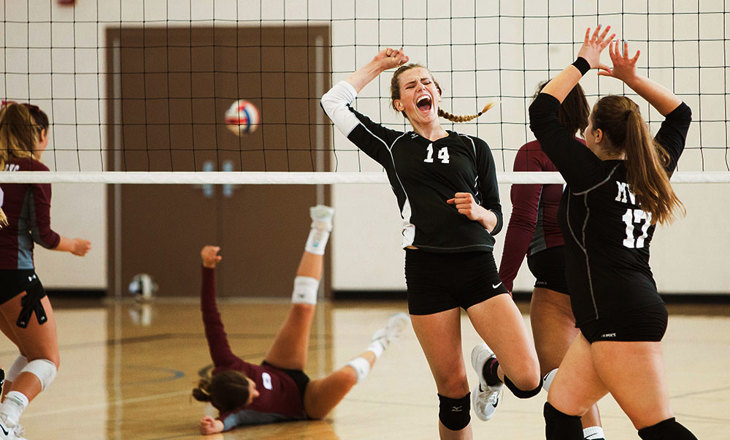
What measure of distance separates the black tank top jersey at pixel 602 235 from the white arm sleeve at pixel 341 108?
91 cm

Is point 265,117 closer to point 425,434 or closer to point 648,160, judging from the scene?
point 425,434

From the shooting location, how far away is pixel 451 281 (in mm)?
3402

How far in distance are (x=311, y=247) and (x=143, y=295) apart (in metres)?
5.86

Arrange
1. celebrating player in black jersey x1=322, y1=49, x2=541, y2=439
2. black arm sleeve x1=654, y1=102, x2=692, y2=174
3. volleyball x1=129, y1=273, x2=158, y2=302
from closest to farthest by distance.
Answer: black arm sleeve x1=654, y1=102, x2=692, y2=174 < celebrating player in black jersey x1=322, y1=49, x2=541, y2=439 < volleyball x1=129, y1=273, x2=158, y2=302

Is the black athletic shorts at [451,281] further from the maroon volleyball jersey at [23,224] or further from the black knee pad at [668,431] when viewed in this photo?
the maroon volleyball jersey at [23,224]

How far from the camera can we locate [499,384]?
13.0ft

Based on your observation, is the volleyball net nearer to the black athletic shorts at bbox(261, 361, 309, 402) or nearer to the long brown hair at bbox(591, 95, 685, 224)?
the black athletic shorts at bbox(261, 361, 309, 402)

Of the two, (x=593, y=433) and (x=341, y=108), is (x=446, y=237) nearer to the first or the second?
(x=341, y=108)

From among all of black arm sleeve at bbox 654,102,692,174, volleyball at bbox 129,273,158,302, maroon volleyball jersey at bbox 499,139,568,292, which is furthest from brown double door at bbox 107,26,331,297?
black arm sleeve at bbox 654,102,692,174

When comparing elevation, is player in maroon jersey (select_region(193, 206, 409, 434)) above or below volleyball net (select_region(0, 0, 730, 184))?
below

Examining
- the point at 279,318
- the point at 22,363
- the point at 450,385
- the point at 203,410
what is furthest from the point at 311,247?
the point at 279,318

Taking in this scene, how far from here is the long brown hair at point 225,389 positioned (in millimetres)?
4590

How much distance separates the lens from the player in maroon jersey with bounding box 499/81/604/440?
3766 millimetres

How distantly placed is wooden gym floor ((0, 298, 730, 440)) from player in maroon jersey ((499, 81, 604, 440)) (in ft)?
3.04
